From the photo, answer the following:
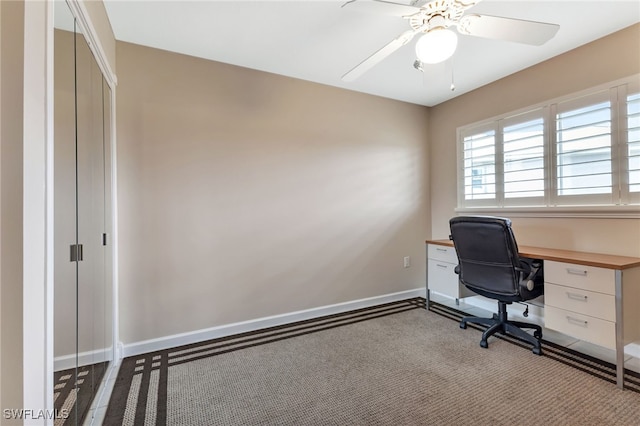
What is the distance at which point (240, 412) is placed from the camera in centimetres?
159

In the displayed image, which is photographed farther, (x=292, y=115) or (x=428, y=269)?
(x=428, y=269)

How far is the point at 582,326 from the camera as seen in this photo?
1906 mm

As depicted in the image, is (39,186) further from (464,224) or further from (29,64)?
(464,224)

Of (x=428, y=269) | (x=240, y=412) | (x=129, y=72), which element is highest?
(x=129, y=72)

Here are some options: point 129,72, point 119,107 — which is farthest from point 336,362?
point 129,72

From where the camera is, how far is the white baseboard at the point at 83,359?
1.12 metres

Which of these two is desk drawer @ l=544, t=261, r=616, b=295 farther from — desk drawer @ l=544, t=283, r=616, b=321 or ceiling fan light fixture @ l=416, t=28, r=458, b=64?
ceiling fan light fixture @ l=416, t=28, r=458, b=64

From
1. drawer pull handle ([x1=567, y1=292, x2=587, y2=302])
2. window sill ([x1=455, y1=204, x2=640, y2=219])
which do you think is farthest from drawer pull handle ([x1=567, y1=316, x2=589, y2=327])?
window sill ([x1=455, y1=204, x2=640, y2=219])

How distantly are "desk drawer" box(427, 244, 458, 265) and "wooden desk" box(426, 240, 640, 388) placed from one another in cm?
72

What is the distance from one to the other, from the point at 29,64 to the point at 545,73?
11.3 ft

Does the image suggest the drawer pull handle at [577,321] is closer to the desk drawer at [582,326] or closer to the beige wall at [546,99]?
the desk drawer at [582,326]

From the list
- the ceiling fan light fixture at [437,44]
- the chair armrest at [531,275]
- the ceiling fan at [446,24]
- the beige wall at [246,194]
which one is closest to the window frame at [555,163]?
the chair armrest at [531,275]

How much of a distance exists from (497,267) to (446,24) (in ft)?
5.65

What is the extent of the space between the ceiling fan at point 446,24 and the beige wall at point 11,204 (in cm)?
126
